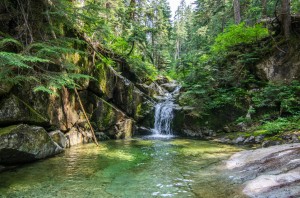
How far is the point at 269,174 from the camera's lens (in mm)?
5035

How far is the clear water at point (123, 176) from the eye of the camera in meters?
5.16

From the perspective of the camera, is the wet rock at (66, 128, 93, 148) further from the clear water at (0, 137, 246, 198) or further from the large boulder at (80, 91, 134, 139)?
the clear water at (0, 137, 246, 198)

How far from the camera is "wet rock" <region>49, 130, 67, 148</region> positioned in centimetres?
922

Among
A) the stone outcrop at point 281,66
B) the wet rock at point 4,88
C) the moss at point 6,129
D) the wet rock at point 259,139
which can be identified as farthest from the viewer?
the stone outcrop at point 281,66

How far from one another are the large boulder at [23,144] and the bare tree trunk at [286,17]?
526 inches

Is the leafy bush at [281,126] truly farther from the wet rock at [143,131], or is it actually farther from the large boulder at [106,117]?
the large boulder at [106,117]

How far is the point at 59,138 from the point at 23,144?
2453 millimetres

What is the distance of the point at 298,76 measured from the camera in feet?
42.3

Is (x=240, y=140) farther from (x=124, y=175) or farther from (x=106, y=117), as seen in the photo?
(x=106, y=117)

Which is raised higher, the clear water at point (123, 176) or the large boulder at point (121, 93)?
the large boulder at point (121, 93)

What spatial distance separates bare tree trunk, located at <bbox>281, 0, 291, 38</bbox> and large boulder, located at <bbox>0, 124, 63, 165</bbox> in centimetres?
1336

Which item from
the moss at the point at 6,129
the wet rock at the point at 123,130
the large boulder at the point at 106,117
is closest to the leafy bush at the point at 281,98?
the wet rock at the point at 123,130

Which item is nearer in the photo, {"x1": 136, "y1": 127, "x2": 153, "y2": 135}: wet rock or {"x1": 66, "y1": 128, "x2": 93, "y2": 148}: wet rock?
{"x1": 66, "y1": 128, "x2": 93, "y2": 148}: wet rock

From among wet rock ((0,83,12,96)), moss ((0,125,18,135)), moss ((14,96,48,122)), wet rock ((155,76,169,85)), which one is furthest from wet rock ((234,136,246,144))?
wet rock ((155,76,169,85))
